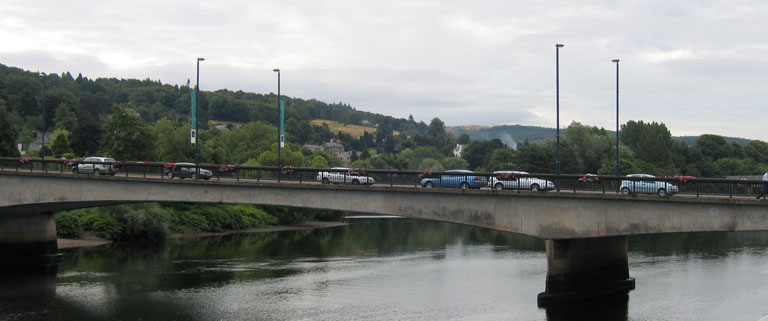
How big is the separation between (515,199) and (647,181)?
6.41 m

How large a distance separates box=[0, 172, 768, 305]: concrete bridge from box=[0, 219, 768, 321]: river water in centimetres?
213

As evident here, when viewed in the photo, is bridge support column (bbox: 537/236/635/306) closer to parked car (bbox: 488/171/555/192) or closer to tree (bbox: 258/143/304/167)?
parked car (bbox: 488/171/555/192)

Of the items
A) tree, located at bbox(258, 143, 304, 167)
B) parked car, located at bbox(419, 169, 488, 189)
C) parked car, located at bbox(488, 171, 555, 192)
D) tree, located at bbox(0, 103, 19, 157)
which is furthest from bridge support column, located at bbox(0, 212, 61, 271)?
tree, located at bbox(258, 143, 304, 167)

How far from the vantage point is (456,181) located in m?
41.2

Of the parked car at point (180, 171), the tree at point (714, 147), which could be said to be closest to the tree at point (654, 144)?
the tree at point (714, 147)

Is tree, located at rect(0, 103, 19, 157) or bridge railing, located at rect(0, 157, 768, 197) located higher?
tree, located at rect(0, 103, 19, 157)

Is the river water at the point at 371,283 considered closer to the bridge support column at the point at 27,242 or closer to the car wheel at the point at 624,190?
the bridge support column at the point at 27,242

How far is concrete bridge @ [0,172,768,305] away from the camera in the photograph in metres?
33.4

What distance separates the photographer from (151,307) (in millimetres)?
40094

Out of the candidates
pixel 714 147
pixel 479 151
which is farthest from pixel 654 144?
pixel 479 151

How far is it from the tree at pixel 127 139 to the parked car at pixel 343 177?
218 ft

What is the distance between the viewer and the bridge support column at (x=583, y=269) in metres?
38.1

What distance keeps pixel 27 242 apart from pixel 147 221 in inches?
650

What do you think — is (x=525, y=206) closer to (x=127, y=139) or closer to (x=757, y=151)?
(x=127, y=139)
